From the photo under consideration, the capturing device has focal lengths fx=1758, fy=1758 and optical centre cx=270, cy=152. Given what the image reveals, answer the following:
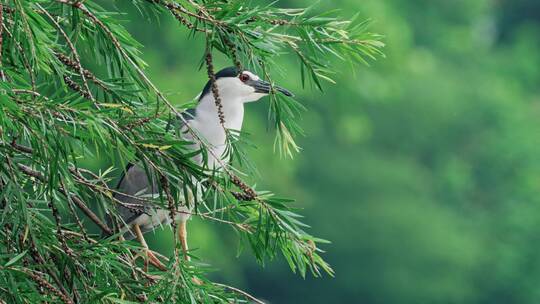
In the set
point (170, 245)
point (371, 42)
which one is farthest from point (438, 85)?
point (371, 42)

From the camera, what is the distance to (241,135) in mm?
3674

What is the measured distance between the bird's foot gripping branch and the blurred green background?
53.0ft

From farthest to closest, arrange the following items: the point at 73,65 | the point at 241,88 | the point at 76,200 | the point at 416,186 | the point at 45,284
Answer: the point at 416,186 < the point at 241,88 < the point at 76,200 < the point at 73,65 < the point at 45,284

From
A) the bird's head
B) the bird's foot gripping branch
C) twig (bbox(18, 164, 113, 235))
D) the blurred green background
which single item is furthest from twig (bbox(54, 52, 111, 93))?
the blurred green background

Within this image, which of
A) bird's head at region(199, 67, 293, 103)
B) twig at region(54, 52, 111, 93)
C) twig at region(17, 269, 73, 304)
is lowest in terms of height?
twig at region(17, 269, 73, 304)

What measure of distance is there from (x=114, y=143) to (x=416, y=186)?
21272mm

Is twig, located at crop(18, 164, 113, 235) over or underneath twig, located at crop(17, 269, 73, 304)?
over

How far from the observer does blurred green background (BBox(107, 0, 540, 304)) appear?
2283cm

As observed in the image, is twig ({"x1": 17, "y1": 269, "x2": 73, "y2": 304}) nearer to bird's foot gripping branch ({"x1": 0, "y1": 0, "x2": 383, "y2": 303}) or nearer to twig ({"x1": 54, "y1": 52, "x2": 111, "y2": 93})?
bird's foot gripping branch ({"x1": 0, "y1": 0, "x2": 383, "y2": 303})

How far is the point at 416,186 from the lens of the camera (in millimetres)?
24500

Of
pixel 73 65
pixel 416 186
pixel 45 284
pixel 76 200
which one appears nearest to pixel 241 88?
pixel 76 200

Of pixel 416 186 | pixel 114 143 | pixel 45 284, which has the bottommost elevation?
pixel 45 284

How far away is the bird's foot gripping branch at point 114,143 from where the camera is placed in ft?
10.9

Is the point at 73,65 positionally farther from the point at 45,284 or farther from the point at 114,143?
the point at 45,284
